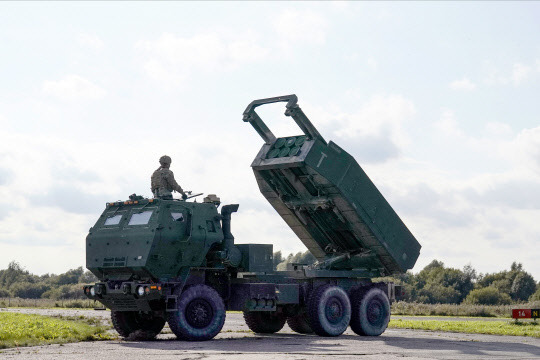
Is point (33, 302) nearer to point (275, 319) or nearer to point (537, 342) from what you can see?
point (275, 319)

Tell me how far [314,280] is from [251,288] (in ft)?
6.48

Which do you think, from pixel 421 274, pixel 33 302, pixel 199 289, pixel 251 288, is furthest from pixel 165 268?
pixel 421 274

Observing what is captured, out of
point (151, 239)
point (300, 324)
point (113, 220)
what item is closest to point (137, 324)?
point (113, 220)

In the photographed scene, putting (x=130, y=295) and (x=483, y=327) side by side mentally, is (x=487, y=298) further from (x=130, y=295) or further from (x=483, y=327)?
(x=130, y=295)

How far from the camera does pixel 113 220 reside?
17781 millimetres

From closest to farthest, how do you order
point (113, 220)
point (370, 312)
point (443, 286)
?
point (113, 220)
point (370, 312)
point (443, 286)

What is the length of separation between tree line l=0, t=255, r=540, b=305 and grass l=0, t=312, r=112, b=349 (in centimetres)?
2674

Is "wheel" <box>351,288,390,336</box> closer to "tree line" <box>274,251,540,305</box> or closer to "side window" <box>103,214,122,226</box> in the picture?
"side window" <box>103,214,122,226</box>

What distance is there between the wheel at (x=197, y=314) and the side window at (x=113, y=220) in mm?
2152

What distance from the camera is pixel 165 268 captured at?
17.1m

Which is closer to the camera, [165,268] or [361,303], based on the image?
[165,268]

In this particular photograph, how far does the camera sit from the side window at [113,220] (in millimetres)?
17677

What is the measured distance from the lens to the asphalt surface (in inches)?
532

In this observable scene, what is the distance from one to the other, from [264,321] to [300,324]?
0.92 metres
